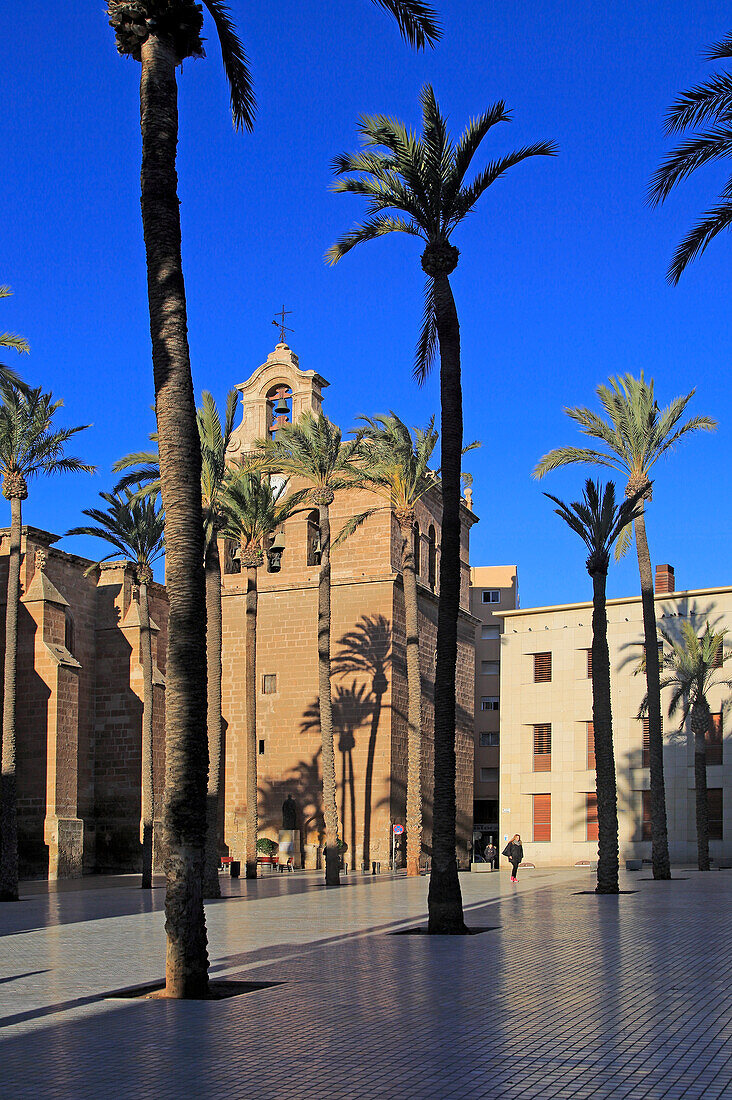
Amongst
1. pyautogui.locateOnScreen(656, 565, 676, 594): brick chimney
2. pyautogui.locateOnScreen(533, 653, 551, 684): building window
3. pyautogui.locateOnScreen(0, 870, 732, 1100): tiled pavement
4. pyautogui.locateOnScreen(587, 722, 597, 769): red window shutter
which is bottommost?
pyautogui.locateOnScreen(0, 870, 732, 1100): tiled pavement

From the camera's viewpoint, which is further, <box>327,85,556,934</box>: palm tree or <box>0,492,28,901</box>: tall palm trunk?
<box>0,492,28,901</box>: tall palm trunk

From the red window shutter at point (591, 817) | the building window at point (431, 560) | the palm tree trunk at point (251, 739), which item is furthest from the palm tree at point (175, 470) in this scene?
the building window at point (431, 560)

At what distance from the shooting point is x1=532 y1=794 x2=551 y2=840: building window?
135ft

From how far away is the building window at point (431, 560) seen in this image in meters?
44.2

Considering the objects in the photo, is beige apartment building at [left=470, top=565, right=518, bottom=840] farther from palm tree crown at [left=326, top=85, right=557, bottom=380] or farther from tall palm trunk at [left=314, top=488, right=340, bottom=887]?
palm tree crown at [left=326, top=85, right=557, bottom=380]

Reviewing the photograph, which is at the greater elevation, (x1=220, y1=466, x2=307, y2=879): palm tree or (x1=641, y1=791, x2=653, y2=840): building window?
(x1=220, y1=466, x2=307, y2=879): palm tree

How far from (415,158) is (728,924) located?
1173cm

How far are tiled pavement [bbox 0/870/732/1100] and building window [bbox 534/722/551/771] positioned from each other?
24734mm

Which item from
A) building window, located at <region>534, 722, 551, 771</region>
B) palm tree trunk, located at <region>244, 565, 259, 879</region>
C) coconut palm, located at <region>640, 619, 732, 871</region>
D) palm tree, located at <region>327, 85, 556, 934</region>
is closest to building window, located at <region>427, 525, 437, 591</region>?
building window, located at <region>534, 722, 551, 771</region>

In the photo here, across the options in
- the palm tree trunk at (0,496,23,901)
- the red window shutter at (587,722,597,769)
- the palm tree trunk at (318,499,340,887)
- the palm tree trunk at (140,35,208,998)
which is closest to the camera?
the palm tree trunk at (140,35,208,998)

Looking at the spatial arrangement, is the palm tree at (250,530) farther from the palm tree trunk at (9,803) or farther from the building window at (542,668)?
the building window at (542,668)

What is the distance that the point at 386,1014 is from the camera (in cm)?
840

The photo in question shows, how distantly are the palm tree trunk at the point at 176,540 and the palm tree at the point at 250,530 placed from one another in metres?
20.0

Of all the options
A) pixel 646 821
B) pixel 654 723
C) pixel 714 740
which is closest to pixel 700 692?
pixel 654 723
